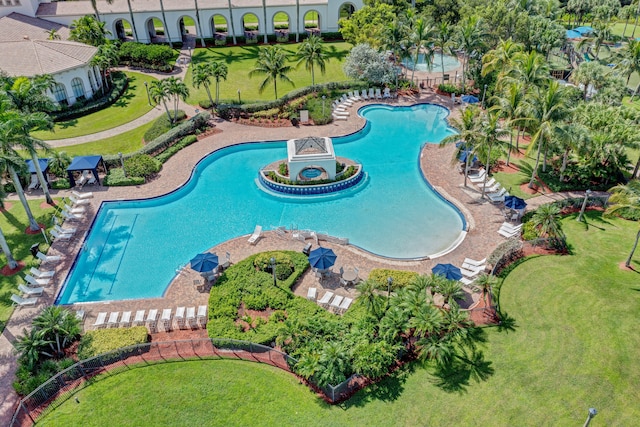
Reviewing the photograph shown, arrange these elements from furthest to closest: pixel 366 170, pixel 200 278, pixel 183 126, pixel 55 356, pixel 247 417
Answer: pixel 183 126 < pixel 366 170 < pixel 200 278 < pixel 55 356 < pixel 247 417

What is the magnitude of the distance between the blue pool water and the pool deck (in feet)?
2.85

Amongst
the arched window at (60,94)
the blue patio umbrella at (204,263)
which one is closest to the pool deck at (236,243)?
the blue patio umbrella at (204,263)

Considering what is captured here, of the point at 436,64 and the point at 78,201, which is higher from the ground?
the point at 436,64

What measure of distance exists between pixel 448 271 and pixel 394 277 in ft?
11.0

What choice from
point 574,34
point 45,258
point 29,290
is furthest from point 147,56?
point 574,34

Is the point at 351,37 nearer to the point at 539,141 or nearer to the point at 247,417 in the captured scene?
the point at 539,141

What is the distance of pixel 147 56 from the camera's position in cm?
6356

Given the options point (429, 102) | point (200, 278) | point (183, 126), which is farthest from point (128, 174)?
point (429, 102)

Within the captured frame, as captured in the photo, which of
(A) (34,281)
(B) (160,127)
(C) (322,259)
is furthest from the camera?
(B) (160,127)

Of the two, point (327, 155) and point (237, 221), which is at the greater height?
point (327, 155)

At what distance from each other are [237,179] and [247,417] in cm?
2427

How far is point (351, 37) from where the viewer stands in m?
62.5

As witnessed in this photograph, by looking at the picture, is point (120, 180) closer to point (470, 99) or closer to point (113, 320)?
point (113, 320)

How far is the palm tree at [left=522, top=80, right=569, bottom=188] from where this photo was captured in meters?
36.4
